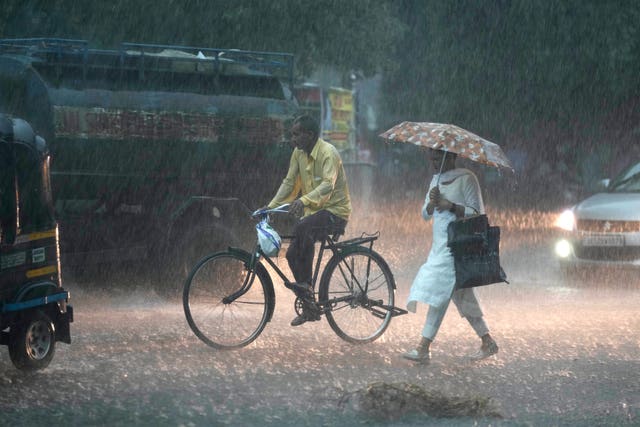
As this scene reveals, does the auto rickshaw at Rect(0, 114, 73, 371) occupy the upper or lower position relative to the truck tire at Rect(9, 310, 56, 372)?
upper

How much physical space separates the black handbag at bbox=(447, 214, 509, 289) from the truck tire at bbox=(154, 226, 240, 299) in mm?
3566

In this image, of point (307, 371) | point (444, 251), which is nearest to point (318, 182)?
point (444, 251)

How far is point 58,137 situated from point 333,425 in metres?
5.30

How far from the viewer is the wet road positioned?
612cm

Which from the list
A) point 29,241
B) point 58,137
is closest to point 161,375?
point 29,241

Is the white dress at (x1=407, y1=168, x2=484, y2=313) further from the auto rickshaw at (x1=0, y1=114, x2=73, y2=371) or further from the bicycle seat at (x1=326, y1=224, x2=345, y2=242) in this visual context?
the auto rickshaw at (x1=0, y1=114, x2=73, y2=371)

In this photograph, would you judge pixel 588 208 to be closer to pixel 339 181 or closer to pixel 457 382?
pixel 339 181

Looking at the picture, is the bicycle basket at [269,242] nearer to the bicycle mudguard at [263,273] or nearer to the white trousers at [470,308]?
the bicycle mudguard at [263,273]

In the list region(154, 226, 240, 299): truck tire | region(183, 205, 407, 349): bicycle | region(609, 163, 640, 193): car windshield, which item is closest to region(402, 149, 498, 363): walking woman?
region(183, 205, 407, 349): bicycle

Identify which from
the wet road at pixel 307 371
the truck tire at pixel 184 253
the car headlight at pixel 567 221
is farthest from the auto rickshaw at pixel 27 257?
the car headlight at pixel 567 221

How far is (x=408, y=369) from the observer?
24.3 feet

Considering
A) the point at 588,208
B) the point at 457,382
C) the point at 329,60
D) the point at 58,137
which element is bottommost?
the point at 457,382

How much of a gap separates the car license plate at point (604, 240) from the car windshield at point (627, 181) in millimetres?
1125

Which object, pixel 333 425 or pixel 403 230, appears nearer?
pixel 333 425
